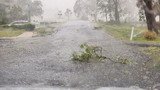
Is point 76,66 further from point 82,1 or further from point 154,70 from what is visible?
point 82,1

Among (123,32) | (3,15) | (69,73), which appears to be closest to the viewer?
(69,73)

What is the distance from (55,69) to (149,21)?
17079 millimetres

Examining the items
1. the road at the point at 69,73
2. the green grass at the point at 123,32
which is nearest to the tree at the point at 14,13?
the green grass at the point at 123,32

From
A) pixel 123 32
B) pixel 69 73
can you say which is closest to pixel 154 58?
pixel 69 73

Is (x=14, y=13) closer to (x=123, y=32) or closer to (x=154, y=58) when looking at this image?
(x=123, y=32)

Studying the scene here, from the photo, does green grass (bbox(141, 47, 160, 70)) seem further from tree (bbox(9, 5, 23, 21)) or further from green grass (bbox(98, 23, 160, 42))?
tree (bbox(9, 5, 23, 21))

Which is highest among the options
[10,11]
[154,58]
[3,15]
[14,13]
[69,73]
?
[10,11]

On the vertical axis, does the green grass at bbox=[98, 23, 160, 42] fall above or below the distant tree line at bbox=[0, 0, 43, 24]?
below

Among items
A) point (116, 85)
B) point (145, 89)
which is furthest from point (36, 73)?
point (145, 89)

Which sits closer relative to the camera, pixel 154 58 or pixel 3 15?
pixel 154 58

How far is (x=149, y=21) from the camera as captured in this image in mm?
28297

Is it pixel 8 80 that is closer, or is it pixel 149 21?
pixel 8 80

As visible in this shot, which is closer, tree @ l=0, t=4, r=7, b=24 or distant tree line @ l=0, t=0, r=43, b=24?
tree @ l=0, t=4, r=7, b=24

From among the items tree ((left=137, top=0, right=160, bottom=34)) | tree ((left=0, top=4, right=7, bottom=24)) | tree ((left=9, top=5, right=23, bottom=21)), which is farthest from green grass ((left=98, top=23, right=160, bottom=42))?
tree ((left=9, top=5, right=23, bottom=21))
